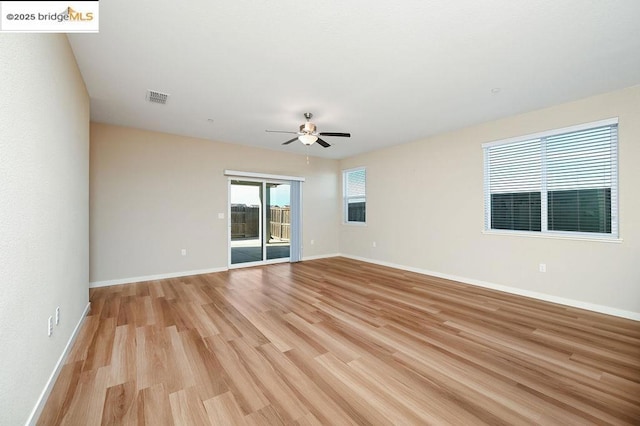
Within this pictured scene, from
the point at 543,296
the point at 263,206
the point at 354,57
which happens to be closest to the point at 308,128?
the point at 354,57

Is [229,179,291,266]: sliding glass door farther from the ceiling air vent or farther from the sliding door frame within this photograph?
the ceiling air vent

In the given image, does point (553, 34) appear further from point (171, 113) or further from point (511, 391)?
point (171, 113)

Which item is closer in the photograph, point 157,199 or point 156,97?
point 156,97

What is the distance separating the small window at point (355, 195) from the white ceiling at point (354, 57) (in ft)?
9.32

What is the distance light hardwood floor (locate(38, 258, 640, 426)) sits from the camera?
1.57 meters

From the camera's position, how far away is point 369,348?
7.59ft

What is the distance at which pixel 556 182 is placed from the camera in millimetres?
3639

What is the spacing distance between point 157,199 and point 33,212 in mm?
3526

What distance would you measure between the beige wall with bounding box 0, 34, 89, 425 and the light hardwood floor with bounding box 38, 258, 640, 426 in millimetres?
394

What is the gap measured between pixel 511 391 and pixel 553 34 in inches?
115

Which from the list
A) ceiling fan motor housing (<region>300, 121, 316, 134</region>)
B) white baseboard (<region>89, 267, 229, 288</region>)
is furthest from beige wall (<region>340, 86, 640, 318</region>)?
white baseboard (<region>89, 267, 229, 288</region>)

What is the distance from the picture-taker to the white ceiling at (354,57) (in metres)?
1.95

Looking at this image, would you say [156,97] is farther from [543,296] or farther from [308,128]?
[543,296]

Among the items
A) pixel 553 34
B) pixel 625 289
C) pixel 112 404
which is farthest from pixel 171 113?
pixel 625 289
